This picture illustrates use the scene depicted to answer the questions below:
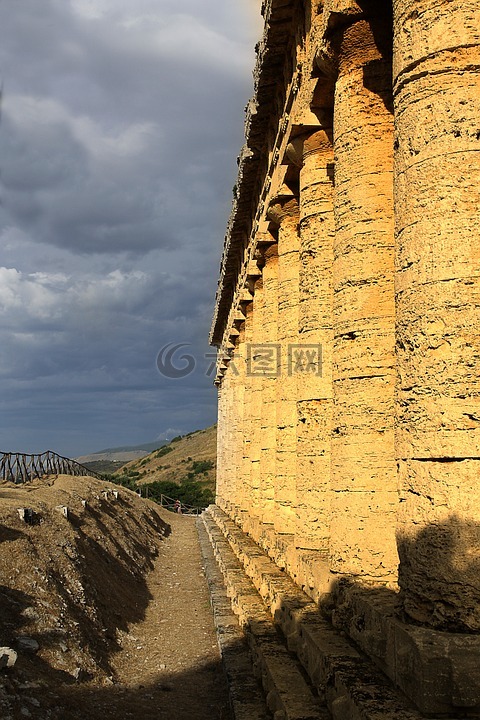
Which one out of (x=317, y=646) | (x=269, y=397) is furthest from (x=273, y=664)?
(x=269, y=397)

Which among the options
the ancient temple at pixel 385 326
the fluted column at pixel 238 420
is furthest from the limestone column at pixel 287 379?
the fluted column at pixel 238 420

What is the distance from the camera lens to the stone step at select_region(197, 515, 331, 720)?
6.24 m

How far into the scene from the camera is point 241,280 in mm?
22766

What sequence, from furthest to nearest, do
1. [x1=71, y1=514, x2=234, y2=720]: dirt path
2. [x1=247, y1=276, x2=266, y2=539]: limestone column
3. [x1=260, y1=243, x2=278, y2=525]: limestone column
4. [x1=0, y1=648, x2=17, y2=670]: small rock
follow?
[x1=247, y1=276, x2=266, y2=539]: limestone column, [x1=260, y1=243, x2=278, y2=525]: limestone column, [x1=71, y1=514, x2=234, y2=720]: dirt path, [x1=0, y1=648, x2=17, y2=670]: small rock

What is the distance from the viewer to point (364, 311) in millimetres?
7766

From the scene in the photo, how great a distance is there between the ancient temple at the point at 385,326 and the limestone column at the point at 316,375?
1.1 inches

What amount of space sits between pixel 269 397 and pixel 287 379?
129 inches

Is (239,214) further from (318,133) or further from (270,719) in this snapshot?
(270,719)

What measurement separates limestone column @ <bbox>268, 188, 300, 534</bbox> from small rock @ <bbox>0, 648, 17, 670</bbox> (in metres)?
5.52

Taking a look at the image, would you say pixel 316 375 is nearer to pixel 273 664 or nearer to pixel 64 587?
pixel 273 664

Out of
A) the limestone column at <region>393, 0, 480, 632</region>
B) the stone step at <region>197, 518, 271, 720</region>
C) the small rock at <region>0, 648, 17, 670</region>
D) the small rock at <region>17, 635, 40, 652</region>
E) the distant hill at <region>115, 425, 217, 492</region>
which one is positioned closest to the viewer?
the limestone column at <region>393, 0, 480, 632</region>

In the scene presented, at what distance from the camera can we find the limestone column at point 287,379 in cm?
1256

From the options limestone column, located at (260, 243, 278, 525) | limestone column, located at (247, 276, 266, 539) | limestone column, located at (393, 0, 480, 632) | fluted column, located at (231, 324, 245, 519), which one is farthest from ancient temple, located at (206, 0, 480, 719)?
fluted column, located at (231, 324, 245, 519)

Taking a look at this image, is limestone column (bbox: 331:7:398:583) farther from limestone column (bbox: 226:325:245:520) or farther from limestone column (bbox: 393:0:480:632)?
limestone column (bbox: 226:325:245:520)
